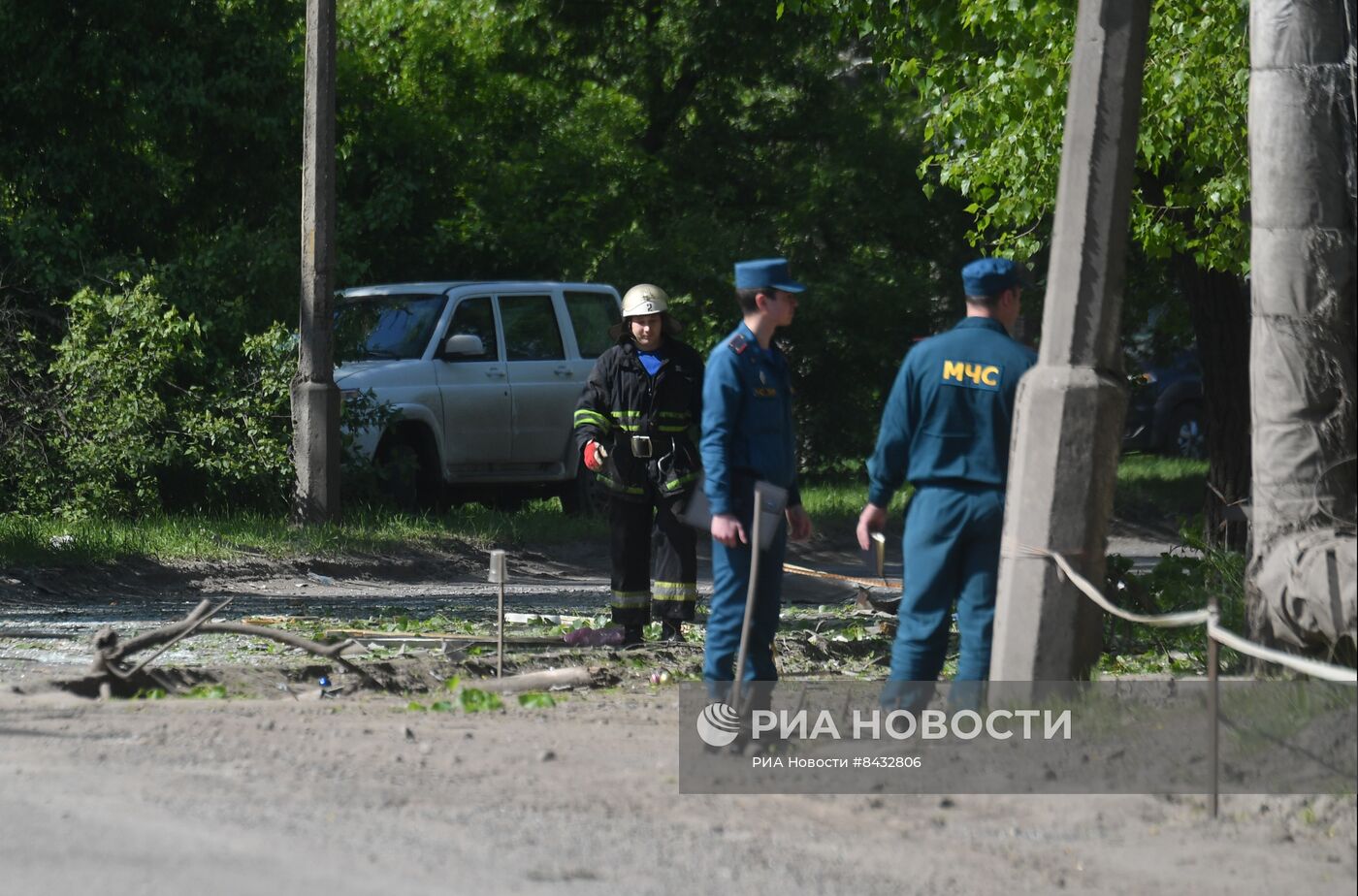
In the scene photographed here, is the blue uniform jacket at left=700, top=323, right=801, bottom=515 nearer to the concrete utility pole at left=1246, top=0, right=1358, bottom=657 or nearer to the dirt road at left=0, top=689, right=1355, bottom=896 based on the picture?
the dirt road at left=0, top=689, right=1355, bottom=896

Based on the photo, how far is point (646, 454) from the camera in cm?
989

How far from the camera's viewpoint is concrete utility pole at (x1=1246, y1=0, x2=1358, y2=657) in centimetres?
680

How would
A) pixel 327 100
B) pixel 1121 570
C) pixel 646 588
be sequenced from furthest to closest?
pixel 327 100, pixel 646 588, pixel 1121 570

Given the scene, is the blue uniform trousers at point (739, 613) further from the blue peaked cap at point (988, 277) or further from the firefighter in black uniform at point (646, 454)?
the firefighter in black uniform at point (646, 454)

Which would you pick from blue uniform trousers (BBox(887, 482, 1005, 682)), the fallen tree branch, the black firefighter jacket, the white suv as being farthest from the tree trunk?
blue uniform trousers (BBox(887, 482, 1005, 682))

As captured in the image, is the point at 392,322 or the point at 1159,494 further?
the point at 1159,494

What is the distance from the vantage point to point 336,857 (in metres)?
5.29

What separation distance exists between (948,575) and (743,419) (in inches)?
36.6

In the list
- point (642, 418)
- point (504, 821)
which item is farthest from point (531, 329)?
point (504, 821)

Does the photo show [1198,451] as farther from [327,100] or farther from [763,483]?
[763,483]

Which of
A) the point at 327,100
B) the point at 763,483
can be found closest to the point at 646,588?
the point at 763,483

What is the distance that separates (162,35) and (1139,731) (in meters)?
12.7

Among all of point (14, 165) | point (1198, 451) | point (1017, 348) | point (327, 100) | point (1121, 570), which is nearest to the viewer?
point (1017, 348)

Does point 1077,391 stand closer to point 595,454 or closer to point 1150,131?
point 595,454
